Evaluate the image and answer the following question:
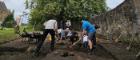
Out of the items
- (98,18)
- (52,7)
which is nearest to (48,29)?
(98,18)

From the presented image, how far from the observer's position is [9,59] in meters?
18.8

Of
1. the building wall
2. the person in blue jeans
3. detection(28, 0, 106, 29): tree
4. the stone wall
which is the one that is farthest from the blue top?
the building wall

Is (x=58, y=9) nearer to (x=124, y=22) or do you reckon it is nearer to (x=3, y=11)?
(x=124, y=22)

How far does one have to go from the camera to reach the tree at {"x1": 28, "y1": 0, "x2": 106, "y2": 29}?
57.8 m

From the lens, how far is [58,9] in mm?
57562

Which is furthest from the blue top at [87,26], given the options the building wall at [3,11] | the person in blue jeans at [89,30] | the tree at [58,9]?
the building wall at [3,11]

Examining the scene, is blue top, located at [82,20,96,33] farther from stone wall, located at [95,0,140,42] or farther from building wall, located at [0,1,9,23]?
building wall, located at [0,1,9,23]

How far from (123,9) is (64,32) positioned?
17.0ft

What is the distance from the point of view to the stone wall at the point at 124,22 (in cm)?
2429

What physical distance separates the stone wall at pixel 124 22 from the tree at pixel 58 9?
85.3 feet

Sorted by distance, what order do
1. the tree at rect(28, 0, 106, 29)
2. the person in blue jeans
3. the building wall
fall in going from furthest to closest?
the building wall, the tree at rect(28, 0, 106, 29), the person in blue jeans

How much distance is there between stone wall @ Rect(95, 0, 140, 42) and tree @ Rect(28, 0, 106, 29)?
26002 mm

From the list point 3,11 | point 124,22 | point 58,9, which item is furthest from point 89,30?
point 3,11

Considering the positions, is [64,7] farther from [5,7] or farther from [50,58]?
[5,7]
